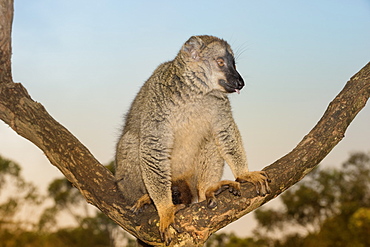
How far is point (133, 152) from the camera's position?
6.10 metres

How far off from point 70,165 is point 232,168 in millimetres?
2250

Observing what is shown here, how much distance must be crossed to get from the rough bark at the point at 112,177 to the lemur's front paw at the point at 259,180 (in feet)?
0.25

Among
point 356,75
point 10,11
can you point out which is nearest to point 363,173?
point 356,75

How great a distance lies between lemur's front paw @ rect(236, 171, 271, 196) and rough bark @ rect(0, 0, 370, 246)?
7cm

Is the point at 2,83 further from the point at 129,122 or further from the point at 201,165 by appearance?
the point at 201,165

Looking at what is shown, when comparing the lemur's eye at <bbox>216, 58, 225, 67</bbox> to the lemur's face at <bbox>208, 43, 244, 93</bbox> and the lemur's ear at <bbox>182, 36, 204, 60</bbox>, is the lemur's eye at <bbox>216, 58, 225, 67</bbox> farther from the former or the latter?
the lemur's ear at <bbox>182, 36, 204, 60</bbox>

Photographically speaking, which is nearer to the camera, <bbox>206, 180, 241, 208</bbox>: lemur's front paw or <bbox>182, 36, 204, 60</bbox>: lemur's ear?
<bbox>206, 180, 241, 208</bbox>: lemur's front paw

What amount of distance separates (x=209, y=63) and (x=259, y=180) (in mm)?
1622

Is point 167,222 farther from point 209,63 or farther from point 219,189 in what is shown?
point 209,63

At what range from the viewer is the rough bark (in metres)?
5.19

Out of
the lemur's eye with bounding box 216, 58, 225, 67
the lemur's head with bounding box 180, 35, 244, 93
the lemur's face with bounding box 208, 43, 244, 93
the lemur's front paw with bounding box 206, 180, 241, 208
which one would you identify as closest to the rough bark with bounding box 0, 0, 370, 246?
the lemur's front paw with bounding box 206, 180, 241, 208

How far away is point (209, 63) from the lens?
5680mm

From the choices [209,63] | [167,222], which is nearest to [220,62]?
[209,63]

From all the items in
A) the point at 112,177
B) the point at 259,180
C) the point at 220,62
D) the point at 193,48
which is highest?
the point at 193,48
